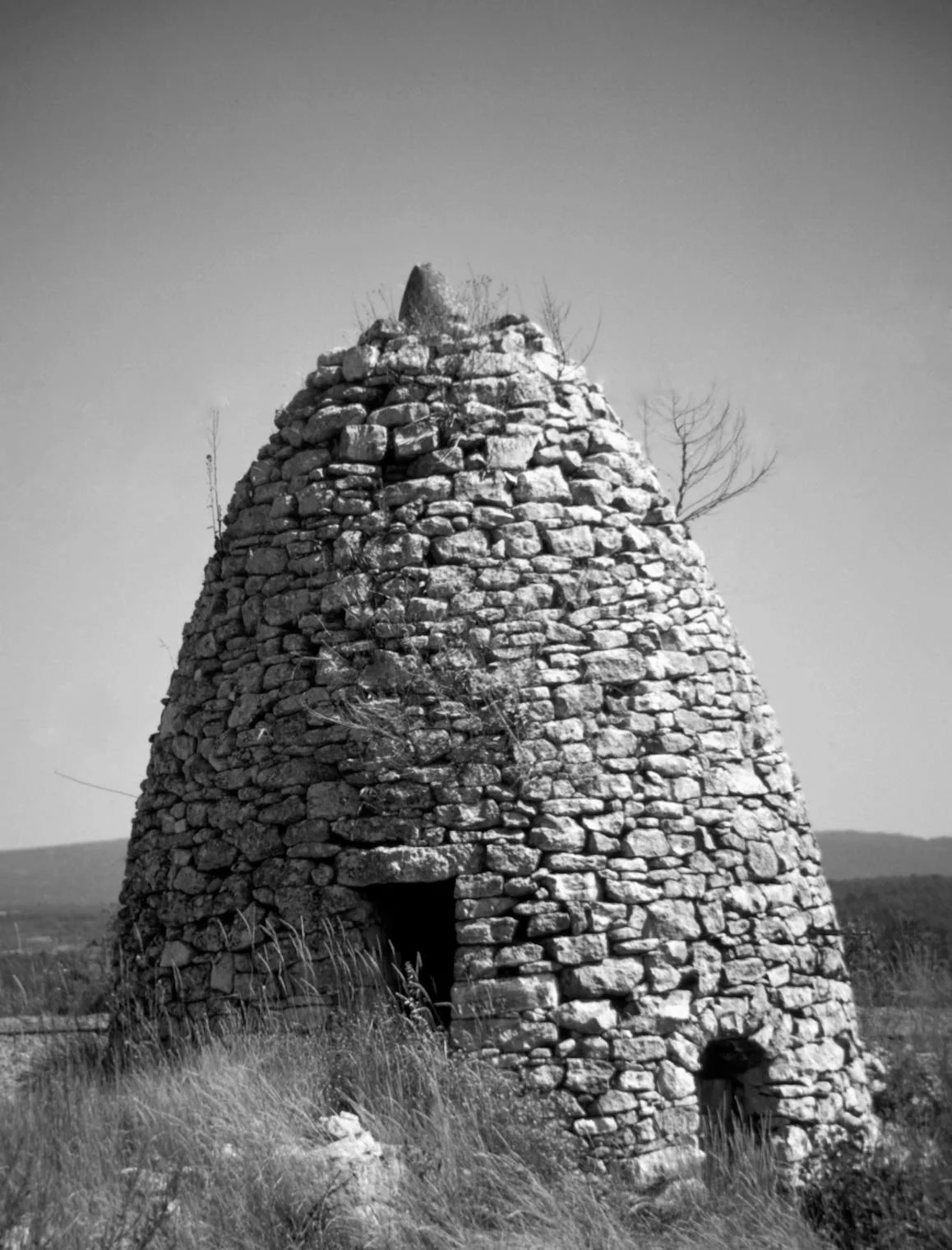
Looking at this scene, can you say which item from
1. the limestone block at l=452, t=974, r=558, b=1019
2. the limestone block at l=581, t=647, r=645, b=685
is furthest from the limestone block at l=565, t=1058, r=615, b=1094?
the limestone block at l=581, t=647, r=645, b=685

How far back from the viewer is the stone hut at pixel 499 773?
19.5 feet

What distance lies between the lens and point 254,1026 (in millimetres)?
6215

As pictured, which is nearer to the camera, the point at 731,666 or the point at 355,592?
the point at 355,592

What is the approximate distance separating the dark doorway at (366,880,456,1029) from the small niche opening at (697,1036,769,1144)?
150 cm

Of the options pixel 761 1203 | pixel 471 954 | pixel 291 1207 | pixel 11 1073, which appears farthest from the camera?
pixel 11 1073

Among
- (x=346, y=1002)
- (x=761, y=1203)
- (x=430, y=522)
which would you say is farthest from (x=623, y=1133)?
(x=430, y=522)

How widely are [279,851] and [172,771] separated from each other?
114 centimetres

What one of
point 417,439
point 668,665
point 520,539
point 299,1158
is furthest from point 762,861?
point 417,439

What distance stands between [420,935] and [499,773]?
1.47 m

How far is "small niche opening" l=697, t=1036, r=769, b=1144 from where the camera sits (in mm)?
6238

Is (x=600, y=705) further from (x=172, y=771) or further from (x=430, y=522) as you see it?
(x=172, y=771)

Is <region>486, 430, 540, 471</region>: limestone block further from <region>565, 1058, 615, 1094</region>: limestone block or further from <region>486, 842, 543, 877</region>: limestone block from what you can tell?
<region>565, 1058, 615, 1094</region>: limestone block

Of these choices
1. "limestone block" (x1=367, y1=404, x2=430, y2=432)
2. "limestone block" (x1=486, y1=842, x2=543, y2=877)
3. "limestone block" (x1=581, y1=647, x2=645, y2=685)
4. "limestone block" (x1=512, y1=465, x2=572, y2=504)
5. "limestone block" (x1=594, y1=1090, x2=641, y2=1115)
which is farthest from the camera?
"limestone block" (x1=367, y1=404, x2=430, y2=432)

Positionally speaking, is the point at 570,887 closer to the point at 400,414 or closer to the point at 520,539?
the point at 520,539
